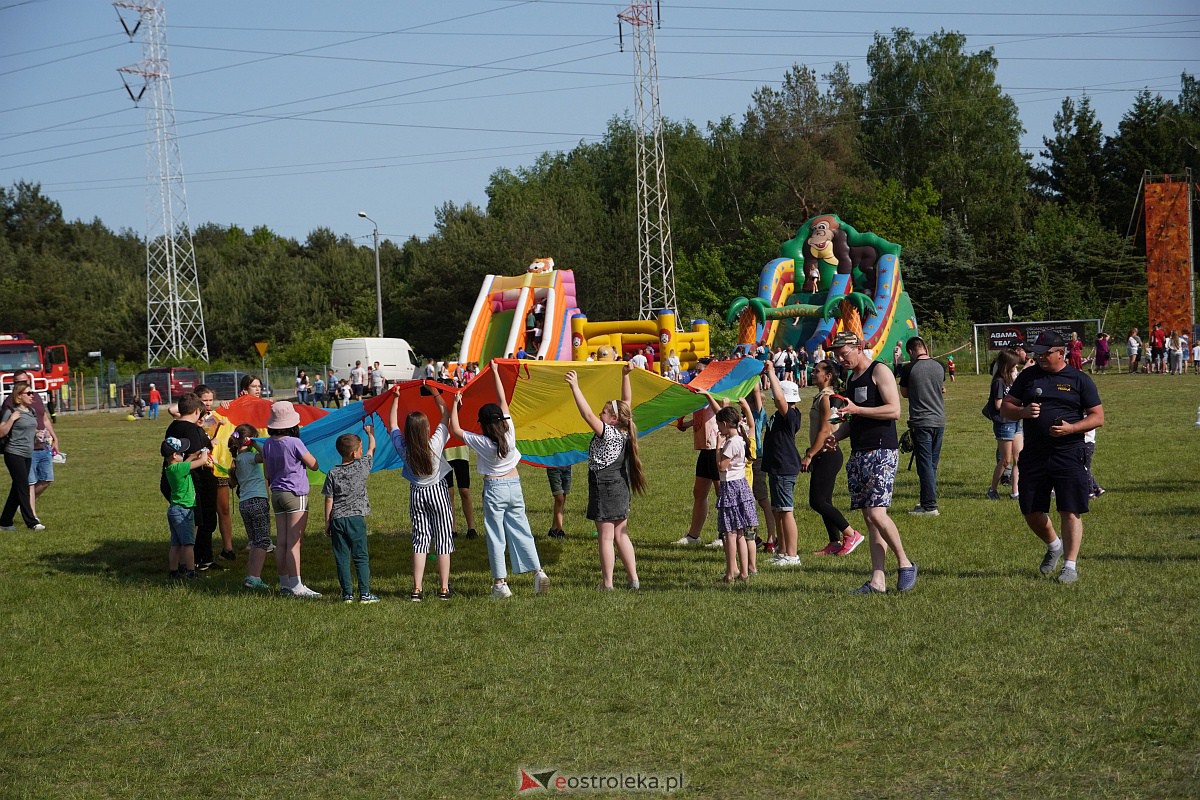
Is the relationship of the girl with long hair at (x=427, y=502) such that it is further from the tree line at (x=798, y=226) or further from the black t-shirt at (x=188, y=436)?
the tree line at (x=798, y=226)

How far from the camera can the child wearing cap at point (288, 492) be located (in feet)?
31.5

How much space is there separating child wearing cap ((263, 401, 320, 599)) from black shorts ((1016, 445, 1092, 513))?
5.66 meters

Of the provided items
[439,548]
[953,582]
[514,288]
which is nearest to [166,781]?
[439,548]

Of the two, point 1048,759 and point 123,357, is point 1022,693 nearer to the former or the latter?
point 1048,759

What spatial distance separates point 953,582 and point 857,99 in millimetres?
63714

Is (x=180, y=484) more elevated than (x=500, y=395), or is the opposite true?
(x=500, y=395)

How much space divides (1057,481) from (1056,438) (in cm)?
32

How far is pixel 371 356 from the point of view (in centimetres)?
4466

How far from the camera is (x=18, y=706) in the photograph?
6918mm

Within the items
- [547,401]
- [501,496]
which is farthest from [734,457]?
[547,401]

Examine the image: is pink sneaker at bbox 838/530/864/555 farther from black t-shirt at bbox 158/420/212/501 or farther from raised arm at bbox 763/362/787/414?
black t-shirt at bbox 158/420/212/501

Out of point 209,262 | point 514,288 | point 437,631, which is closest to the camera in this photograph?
point 437,631

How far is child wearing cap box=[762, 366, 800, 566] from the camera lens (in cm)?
1002

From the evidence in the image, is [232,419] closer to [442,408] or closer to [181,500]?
[181,500]
